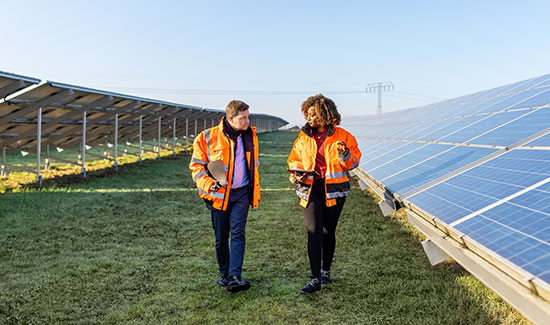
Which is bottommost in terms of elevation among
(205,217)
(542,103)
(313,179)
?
(205,217)

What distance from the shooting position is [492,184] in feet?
13.0

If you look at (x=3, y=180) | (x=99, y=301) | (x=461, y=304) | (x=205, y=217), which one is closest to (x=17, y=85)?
(x=3, y=180)

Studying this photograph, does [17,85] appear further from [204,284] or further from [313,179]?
[313,179]

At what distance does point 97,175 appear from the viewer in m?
14.0

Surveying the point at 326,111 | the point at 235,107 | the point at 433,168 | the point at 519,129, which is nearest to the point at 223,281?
the point at 235,107

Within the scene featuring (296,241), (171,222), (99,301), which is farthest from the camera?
(171,222)

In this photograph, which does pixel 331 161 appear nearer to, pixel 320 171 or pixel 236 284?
pixel 320 171

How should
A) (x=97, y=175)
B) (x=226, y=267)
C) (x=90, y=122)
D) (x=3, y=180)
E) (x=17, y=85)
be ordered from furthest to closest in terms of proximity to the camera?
(x=90, y=122) → (x=97, y=175) → (x=3, y=180) → (x=17, y=85) → (x=226, y=267)

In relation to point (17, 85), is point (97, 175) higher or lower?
lower

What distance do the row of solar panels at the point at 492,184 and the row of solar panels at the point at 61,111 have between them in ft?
26.7

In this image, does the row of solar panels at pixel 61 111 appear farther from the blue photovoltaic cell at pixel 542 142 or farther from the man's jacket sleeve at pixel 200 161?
the blue photovoltaic cell at pixel 542 142

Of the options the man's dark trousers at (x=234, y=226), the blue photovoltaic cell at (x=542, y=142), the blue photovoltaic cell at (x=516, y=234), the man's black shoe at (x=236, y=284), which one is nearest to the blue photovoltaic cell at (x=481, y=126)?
the blue photovoltaic cell at (x=542, y=142)

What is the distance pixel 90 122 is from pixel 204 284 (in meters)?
12.4

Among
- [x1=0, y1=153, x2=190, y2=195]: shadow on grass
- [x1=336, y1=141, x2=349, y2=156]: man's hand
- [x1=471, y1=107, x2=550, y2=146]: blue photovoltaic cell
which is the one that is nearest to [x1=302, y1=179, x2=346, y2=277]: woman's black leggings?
[x1=336, y1=141, x2=349, y2=156]: man's hand
